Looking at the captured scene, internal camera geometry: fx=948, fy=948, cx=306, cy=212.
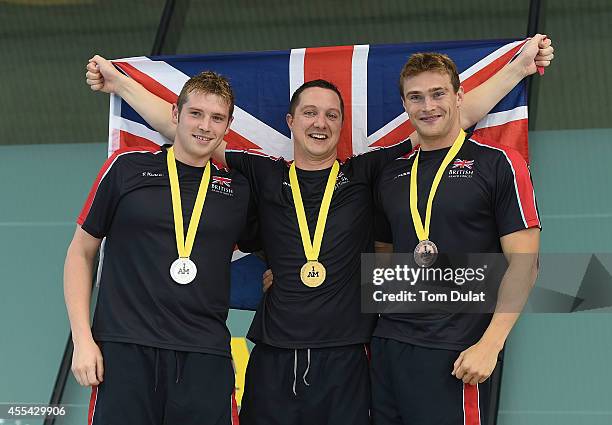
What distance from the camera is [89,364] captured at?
3.04 metres

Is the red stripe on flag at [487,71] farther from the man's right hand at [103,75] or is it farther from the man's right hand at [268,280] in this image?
the man's right hand at [103,75]

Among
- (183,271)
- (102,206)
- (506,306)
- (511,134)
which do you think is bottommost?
(506,306)

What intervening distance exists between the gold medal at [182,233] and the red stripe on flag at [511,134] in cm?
117

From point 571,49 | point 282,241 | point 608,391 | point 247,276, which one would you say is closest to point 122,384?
point 282,241

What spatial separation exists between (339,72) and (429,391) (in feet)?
5.02

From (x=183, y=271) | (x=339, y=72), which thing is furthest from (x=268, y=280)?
(x=339, y=72)

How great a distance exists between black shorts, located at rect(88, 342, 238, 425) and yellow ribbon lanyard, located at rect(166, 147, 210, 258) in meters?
0.35

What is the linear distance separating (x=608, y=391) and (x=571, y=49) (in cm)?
185

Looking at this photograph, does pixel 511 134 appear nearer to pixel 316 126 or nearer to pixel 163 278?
pixel 316 126

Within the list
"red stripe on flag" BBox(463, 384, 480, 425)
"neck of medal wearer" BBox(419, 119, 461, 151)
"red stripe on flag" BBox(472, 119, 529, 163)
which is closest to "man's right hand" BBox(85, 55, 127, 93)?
"neck of medal wearer" BBox(419, 119, 461, 151)

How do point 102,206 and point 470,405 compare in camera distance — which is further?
point 102,206

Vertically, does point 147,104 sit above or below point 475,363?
above

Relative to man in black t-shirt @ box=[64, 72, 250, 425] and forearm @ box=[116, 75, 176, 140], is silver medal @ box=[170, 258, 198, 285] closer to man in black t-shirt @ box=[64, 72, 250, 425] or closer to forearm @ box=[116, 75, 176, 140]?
man in black t-shirt @ box=[64, 72, 250, 425]

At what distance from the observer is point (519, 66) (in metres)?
3.62
